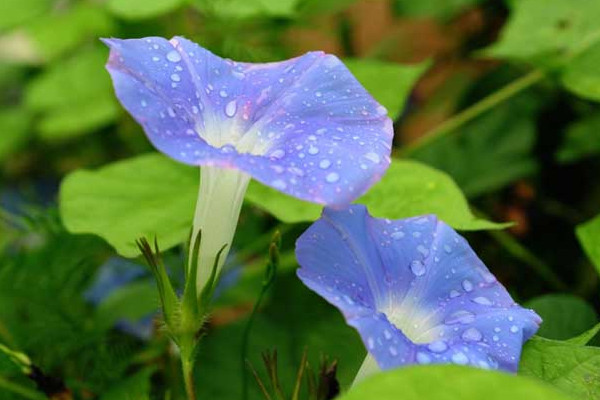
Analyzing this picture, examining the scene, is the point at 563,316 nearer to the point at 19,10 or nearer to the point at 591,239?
the point at 591,239

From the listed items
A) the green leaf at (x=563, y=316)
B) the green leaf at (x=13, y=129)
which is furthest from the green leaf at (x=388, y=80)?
the green leaf at (x=13, y=129)

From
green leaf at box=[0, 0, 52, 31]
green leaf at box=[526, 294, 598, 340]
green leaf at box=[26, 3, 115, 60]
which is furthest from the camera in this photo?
green leaf at box=[26, 3, 115, 60]

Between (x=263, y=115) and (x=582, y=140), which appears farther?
(x=582, y=140)


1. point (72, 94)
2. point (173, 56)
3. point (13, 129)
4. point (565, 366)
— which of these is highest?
point (173, 56)

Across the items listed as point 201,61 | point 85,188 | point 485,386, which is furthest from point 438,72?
point 485,386

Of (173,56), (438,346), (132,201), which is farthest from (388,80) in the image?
(438,346)

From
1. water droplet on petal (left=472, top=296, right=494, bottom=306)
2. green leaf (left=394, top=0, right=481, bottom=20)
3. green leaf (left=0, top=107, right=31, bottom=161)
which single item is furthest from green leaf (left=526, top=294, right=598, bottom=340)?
green leaf (left=0, top=107, right=31, bottom=161)

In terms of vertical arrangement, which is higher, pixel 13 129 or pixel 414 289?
pixel 414 289

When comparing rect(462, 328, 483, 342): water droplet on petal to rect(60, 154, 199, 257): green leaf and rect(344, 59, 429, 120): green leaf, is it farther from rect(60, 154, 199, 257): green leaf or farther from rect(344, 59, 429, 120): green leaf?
rect(344, 59, 429, 120): green leaf
